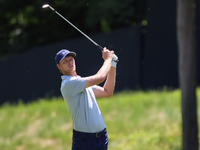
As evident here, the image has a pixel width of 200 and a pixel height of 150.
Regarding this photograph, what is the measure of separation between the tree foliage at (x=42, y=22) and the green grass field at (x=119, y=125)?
4.70 meters

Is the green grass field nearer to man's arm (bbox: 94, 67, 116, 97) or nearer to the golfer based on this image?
man's arm (bbox: 94, 67, 116, 97)

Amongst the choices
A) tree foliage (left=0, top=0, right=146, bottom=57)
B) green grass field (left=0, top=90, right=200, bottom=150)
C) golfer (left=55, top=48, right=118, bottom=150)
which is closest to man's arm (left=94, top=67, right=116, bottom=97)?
golfer (left=55, top=48, right=118, bottom=150)

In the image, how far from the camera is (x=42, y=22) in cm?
1662

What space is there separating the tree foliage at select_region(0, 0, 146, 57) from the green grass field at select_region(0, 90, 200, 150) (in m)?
4.70

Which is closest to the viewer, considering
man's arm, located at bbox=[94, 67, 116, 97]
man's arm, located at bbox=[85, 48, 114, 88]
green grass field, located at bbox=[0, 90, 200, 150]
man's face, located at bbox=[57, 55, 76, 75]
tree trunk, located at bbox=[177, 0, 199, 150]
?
man's arm, located at bbox=[85, 48, 114, 88]

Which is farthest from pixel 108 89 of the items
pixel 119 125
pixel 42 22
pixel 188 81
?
pixel 42 22

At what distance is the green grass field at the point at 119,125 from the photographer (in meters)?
7.26

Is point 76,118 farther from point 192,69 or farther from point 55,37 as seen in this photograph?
point 55,37

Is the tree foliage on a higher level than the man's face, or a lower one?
higher

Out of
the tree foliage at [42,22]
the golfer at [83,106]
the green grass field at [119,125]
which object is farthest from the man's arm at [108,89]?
the tree foliage at [42,22]

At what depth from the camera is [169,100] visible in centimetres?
864

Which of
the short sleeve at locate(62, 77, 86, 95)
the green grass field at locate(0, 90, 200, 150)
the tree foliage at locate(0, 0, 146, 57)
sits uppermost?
the tree foliage at locate(0, 0, 146, 57)

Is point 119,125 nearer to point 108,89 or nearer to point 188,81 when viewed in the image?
point 188,81

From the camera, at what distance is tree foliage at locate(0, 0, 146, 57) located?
14398 mm
